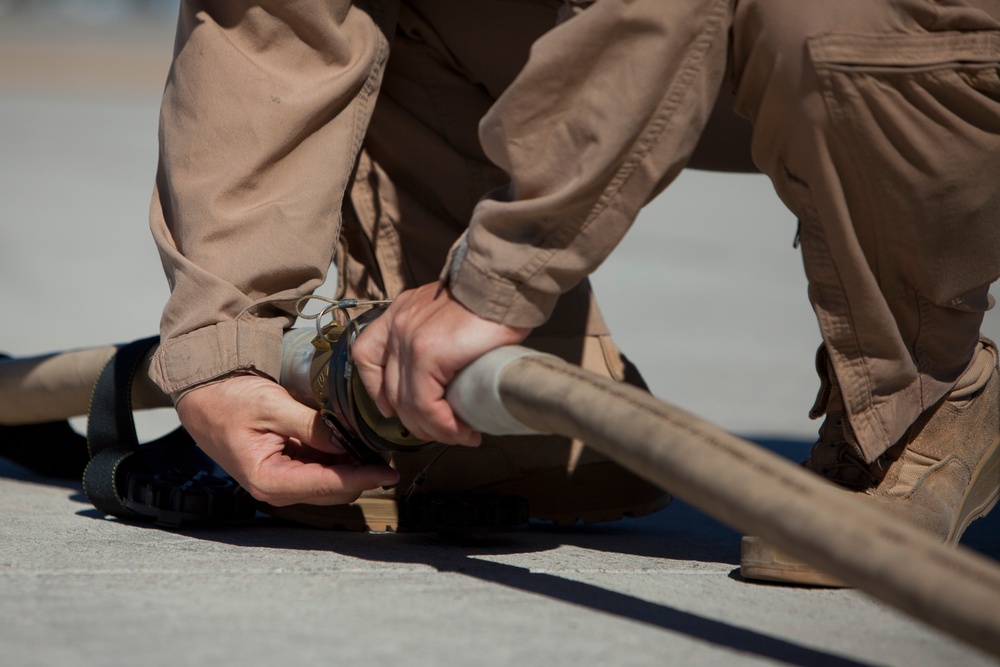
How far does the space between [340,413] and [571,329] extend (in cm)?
48

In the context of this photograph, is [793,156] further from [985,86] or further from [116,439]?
[116,439]

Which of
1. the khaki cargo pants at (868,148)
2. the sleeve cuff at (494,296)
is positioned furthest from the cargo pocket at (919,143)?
the sleeve cuff at (494,296)

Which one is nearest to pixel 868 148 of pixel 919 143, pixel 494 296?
pixel 919 143

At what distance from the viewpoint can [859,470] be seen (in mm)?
1344

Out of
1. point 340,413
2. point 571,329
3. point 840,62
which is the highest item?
point 840,62

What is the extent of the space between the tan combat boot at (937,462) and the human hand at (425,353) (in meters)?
0.44

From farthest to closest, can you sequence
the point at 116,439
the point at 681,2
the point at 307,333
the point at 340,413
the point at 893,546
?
the point at 116,439
the point at 307,333
the point at 340,413
the point at 681,2
the point at 893,546

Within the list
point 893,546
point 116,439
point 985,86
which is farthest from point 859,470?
point 116,439

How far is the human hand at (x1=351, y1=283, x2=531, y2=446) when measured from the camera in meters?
1.12

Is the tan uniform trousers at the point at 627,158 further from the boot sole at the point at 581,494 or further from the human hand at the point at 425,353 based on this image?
the boot sole at the point at 581,494

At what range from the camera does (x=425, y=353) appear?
3.68ft

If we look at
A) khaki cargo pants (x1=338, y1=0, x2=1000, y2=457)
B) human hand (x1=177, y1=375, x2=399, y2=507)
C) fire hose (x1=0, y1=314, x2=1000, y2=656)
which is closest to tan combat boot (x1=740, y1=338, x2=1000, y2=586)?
khaki cargo pants (x1=338, y1=0, x2=1000, y2=457)

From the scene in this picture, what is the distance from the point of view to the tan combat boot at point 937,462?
4.32ft

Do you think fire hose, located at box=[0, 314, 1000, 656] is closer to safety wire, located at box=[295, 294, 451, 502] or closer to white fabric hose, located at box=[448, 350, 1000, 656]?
white fabric hose, located at box=[448, 350, 1000, 656]
